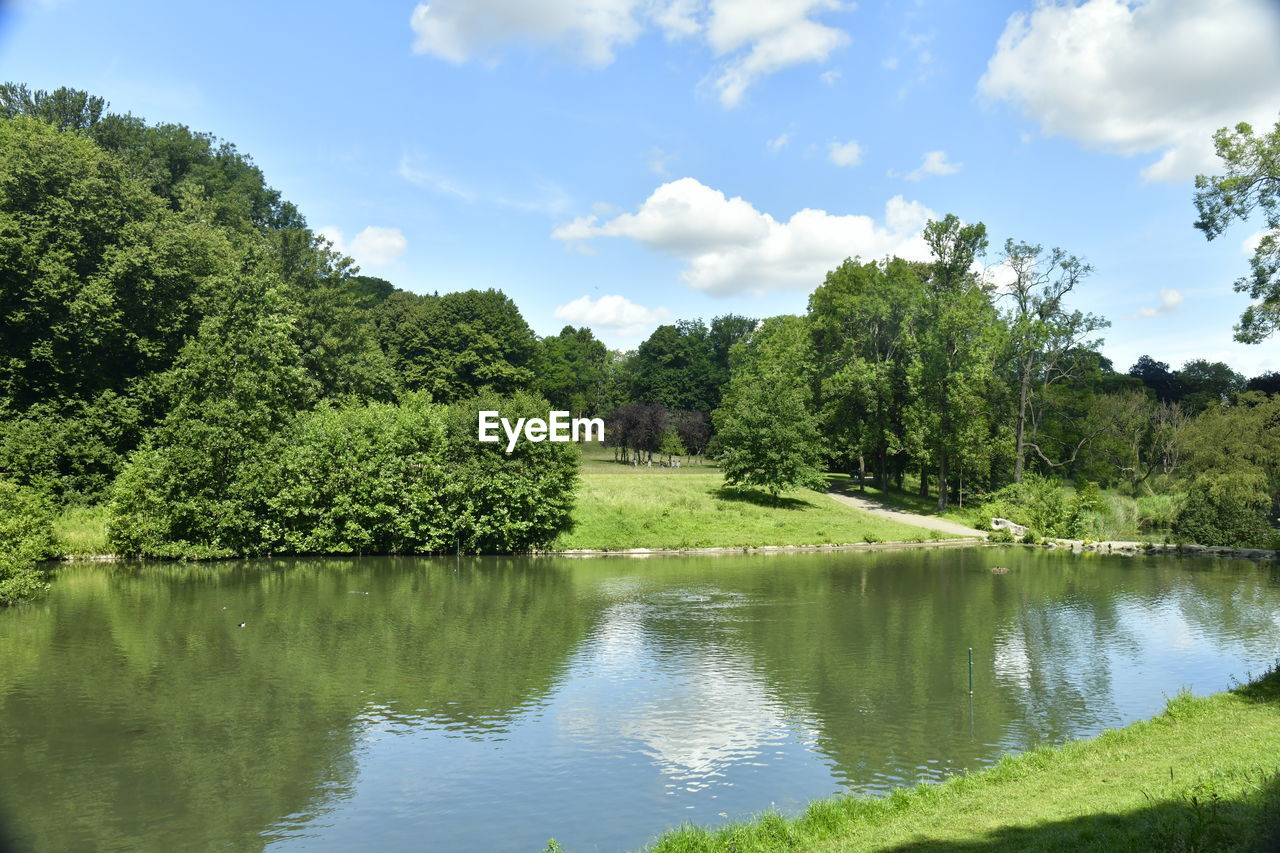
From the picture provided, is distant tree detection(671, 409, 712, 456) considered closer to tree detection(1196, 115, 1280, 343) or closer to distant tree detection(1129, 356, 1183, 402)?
distant tree detection(1129, 356, 1183, 402)

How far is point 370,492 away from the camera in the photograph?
44.2 m

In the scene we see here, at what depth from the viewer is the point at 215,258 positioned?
51406 millimetres

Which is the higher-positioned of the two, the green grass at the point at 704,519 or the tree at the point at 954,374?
the tree at the point at 954,374

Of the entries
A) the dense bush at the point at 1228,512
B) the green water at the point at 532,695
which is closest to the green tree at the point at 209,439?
the green water at the point at 532,695

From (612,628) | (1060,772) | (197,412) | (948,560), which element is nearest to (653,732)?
(1060,772)

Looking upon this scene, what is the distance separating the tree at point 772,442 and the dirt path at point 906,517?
584cm

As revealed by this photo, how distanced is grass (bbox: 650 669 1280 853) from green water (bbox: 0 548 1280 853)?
5.28 ft

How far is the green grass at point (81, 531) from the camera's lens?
134 feet

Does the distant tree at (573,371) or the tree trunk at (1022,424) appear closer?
the tree trunk at (1022,424)

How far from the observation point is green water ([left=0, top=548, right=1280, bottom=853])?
13539mm

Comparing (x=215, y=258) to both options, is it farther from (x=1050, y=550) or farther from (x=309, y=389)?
(x=1050, y=550)

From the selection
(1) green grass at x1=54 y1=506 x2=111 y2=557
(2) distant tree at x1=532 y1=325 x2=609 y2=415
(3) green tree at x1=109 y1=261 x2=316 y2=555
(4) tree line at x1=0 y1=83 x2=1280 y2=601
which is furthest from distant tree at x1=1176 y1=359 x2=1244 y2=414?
(1) green grass at x1=54 y1=506 x2=111 y2=557

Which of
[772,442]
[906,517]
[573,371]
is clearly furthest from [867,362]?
[573,371]

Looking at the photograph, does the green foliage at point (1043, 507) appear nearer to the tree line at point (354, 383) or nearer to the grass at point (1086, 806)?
the tree line at point (354, 383)
